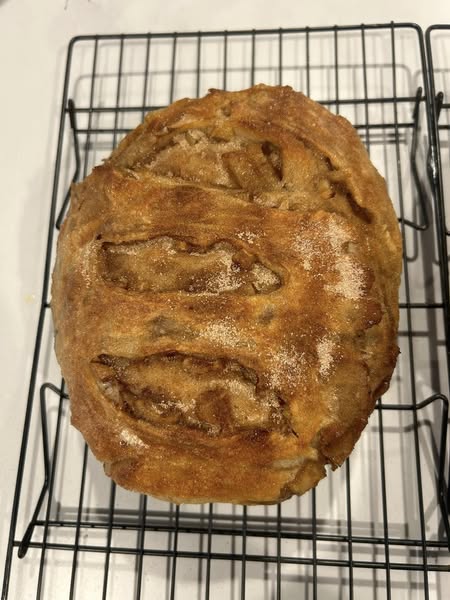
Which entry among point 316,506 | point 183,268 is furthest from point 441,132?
point 316,506

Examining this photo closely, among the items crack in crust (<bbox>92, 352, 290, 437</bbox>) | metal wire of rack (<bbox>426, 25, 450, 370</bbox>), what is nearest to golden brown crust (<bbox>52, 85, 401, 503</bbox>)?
crack in crust (<bbox>92, 352, 290, 437</bbox>)

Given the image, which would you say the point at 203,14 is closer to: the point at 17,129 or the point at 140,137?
the point at 17,129

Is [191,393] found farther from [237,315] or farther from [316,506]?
[316,506]

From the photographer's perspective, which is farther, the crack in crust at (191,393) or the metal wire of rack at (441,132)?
the metal wire of rack at (441,132)

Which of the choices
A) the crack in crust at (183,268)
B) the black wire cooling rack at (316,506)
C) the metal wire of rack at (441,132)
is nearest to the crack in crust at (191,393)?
the crack in crust at (183,268)

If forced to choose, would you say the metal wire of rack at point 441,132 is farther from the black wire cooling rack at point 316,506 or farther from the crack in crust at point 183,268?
the crack in crust at point 183,268
